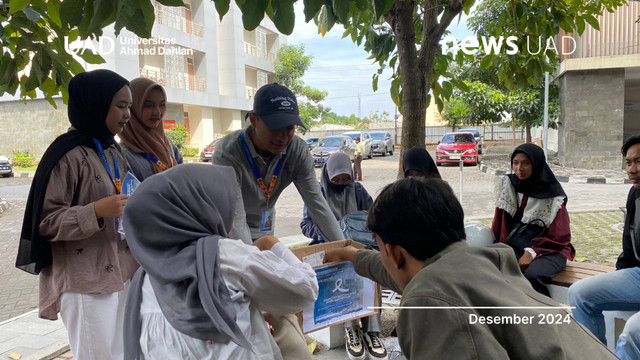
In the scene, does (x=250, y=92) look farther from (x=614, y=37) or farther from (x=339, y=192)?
(x=339, y=192)

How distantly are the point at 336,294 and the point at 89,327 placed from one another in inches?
54.0

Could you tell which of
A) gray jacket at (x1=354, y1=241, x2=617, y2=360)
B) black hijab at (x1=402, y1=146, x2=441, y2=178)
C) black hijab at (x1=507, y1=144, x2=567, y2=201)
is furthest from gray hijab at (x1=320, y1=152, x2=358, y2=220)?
gray jacket at (x1=354, y1=241, x2=617, y2=360)

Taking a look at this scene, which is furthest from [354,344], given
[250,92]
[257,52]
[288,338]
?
[257,52]

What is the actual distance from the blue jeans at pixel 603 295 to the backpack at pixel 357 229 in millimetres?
1383

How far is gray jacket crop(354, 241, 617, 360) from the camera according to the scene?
1173 mm

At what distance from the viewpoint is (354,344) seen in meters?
3.43

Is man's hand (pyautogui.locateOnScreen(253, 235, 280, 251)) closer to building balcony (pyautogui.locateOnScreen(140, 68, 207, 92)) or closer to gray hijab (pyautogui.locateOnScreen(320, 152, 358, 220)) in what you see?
gray hijab (pyautogui.locateOnScreen(320, 152, 358, 220))

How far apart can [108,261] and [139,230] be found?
3.51 ft

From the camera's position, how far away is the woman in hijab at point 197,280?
1.47 m

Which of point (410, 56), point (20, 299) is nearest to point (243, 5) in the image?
point (410, 56)

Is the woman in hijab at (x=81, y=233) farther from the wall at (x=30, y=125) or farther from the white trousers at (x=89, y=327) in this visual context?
the wall at (x=30, y=125)

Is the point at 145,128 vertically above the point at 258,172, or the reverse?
the point at 145,128

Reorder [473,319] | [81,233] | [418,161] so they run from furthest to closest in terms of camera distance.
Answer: [418,161], [81,233], [473,319]

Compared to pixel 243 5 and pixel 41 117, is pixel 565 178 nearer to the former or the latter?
pixel 243 5
